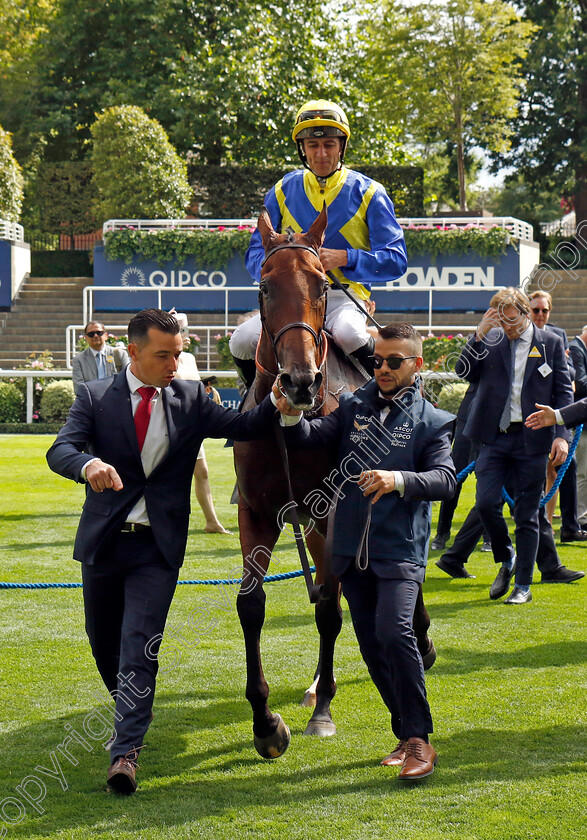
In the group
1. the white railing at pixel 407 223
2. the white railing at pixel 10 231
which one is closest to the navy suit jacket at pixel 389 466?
the white railing at pixel 407 223

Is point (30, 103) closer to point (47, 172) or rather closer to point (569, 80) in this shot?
point (47, 172)

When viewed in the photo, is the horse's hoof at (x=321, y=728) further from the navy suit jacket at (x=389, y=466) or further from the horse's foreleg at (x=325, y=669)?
the navy suit jacket at (x=389, y=466)

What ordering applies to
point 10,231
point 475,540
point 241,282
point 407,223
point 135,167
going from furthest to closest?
point 135,167 < point 10,231 < point 407,223 < point 241,282 < point 475,540

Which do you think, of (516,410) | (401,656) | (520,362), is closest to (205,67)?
(520,362)

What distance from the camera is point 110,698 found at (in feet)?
14.6

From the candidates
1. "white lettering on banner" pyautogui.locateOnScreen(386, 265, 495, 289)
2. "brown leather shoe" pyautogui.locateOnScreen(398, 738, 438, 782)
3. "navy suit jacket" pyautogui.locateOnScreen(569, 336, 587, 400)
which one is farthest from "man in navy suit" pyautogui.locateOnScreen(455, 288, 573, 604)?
"white lettering on banner" pyautogui.locateOnScreen(386, 265, 495, 289)

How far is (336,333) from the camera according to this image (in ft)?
15.0

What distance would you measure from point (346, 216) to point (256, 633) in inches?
84.1

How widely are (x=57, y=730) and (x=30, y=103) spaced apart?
31.6 m

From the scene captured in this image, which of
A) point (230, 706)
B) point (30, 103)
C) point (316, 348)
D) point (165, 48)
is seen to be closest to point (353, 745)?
point (230, 706)

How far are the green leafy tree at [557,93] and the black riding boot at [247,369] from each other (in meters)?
30.0

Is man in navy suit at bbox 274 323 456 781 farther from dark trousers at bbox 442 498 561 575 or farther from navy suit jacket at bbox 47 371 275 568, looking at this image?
dark trousers at bbox 442 498 561 575

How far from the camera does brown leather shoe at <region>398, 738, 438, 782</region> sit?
3.50 metres

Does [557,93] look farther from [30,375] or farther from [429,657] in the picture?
[429,657]
